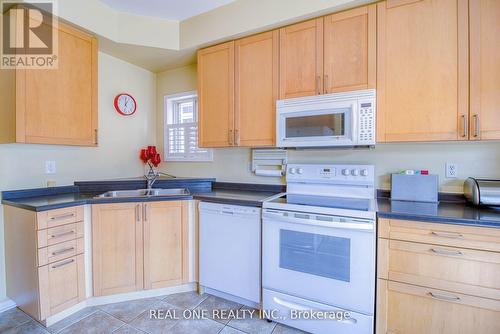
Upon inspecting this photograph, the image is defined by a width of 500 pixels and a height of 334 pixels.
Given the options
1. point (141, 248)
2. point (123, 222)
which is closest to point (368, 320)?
point (141, 248)

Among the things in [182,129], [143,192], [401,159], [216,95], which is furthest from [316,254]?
[182,129]

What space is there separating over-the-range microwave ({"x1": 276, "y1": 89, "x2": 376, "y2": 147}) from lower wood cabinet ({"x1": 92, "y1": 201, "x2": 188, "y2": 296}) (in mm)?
1147

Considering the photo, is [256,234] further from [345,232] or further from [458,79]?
[458,79]

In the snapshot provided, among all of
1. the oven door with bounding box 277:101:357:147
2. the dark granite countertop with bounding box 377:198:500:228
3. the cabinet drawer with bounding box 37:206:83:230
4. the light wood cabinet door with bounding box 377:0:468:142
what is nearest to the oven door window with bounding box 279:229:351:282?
the dark granite countertop with bounding box 377:198:500:228

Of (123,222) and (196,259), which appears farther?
(196,259)

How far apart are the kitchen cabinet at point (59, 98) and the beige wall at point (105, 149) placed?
278 mm

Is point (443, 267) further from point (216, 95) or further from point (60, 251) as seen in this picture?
point (60, 251)

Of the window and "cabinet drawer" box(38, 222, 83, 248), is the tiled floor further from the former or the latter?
the window

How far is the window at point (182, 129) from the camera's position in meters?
2.93

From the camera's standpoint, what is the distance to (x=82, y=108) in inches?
84.3

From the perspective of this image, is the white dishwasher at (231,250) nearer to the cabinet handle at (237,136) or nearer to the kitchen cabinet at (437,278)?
the cabinet handle at (237,136)

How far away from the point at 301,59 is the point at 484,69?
1191mm

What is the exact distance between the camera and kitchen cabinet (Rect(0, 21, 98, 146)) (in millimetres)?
1782

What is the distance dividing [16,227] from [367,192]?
2.81m
